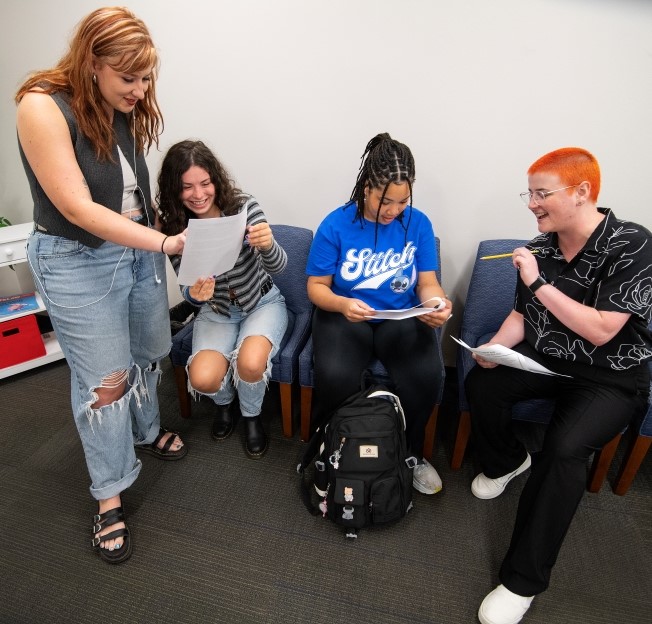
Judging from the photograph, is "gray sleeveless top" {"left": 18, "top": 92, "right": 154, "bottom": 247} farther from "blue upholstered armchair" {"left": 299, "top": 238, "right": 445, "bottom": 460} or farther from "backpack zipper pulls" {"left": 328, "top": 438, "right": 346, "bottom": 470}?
"backpack zipper pulls" {"left": 328, "top": 438, "right": 346, "bottom": 470}

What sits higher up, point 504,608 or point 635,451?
point 635,451

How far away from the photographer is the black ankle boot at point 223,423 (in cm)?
182

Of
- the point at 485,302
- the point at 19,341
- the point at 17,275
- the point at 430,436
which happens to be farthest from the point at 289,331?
the point at 17,275

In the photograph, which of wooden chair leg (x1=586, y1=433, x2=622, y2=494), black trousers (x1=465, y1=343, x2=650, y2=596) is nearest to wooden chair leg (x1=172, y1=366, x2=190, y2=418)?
black trousers (x1=465, y1=343, x2=650, y2=596)

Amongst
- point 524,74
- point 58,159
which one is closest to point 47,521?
point 58,159

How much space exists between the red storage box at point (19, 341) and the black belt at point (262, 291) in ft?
3.78

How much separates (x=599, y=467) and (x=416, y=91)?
5.01ft

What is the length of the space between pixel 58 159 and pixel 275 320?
34.7 inches

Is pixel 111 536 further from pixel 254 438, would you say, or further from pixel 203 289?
pixel 203 289

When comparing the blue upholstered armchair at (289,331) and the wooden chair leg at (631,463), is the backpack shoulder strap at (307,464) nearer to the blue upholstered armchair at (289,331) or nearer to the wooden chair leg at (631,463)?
the blue upholstered armchair at (289,331)

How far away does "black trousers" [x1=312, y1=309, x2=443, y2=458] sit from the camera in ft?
4.96

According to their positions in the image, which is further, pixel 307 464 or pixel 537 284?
pixel 307 464

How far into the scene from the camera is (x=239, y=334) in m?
1.66

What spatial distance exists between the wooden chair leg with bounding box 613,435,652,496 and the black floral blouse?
0.42 m
